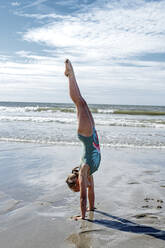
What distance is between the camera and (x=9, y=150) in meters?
9.45

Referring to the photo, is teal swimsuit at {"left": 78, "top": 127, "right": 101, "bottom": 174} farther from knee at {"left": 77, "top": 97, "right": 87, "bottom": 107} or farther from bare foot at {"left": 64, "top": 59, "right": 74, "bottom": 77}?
bare foot at {"left": 64, "top": 59, "right": 74, "bottom": 77}

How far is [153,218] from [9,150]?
6.49 m

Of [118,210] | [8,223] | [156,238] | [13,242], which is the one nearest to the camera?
[13,242]

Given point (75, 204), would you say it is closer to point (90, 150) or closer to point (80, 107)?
point (90, 150)

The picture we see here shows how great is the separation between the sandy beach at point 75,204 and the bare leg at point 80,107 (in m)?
1.37

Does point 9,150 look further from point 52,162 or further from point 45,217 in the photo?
point 45,217

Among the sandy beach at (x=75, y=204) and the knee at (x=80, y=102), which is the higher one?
the knee at (x=80, y=102)

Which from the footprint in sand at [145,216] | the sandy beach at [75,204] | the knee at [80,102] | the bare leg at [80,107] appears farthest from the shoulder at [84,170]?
the footprint in sand at [145,216]

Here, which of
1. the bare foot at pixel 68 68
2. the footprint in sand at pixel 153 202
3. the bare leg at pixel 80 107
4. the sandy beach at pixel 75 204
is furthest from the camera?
the footprint in sand at pixel 153 202

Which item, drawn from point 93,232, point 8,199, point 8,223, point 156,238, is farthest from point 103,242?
point 8,199

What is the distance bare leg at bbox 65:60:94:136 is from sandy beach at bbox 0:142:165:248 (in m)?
1.37

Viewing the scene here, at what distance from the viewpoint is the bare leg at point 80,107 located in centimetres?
407

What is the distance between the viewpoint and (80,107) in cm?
412

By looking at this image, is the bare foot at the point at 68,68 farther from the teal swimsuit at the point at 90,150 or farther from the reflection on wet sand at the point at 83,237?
the reflection on wet sand at the point at 83,237
